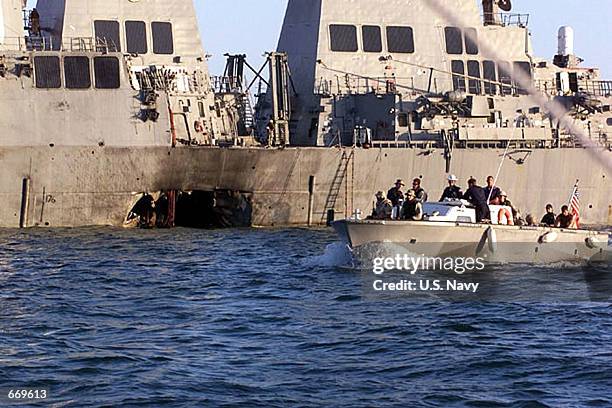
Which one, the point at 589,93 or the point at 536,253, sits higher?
the point at 589,93

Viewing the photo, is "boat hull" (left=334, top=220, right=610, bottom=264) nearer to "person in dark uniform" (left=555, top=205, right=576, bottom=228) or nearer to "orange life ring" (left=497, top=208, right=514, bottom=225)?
"orange life ring" (left=497, top=208, right=514, bottom=225)

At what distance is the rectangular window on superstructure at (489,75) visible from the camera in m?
50.7

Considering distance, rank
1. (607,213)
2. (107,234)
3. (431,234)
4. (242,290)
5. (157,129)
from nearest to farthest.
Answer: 1. (242,290)
2. (431,234)
3. (107,234)
4. (157,129)
5. (607,213)

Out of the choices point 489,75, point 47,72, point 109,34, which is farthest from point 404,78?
point 47,72

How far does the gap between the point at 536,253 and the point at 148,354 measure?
1352cm

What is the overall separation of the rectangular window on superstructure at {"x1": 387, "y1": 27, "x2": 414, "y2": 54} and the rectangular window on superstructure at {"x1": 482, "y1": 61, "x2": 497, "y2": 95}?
3581mm

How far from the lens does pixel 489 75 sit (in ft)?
167

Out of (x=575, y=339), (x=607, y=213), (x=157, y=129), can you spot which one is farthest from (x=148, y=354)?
(x=607, y=213)

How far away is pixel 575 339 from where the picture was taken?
20906 mm

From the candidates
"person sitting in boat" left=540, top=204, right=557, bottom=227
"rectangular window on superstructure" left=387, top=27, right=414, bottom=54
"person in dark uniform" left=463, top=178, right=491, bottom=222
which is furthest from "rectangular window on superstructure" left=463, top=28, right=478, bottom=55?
"person in dark uniform" left=463, top=178, right=491, bottom=222

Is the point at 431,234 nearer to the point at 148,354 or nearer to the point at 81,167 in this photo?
the point at 148,354

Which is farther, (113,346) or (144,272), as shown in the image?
(144,272)

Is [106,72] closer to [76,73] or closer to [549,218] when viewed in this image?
[76,73]

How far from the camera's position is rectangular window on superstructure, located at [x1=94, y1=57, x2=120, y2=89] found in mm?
40844
